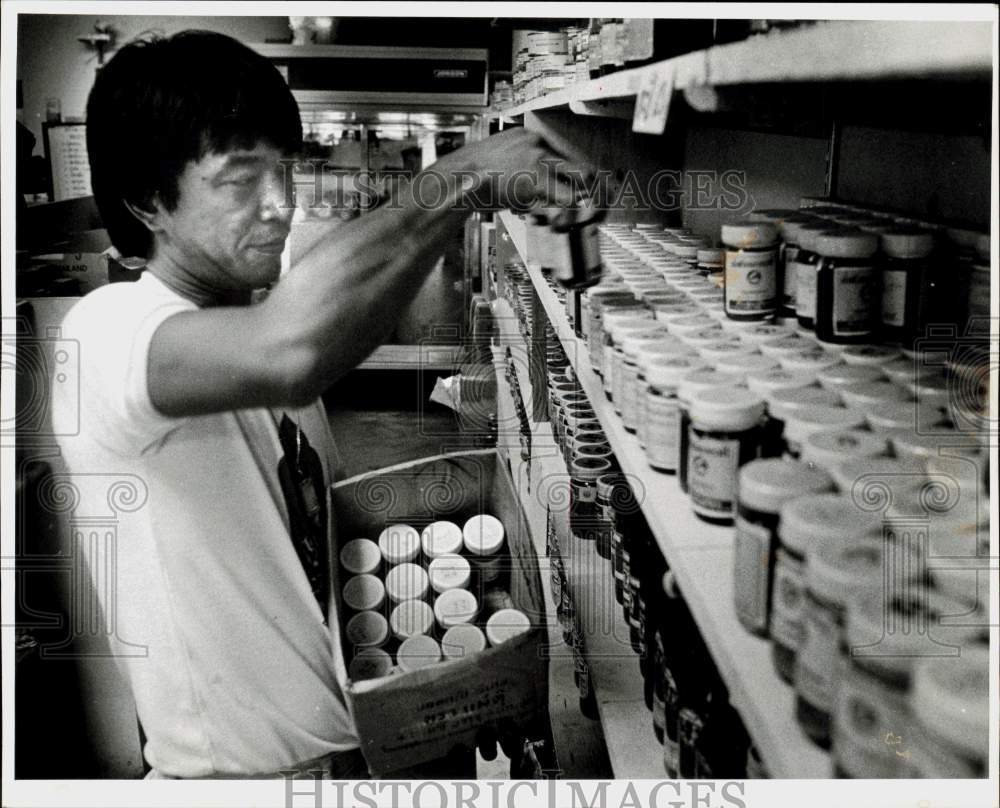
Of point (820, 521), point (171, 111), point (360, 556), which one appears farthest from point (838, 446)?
point (171, 111)

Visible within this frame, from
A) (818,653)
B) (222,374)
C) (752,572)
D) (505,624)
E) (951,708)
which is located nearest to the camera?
(951,708)

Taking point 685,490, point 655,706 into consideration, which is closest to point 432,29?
point 685,490

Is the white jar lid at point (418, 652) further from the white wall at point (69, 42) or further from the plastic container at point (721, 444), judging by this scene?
the white wall at point (69, 42)

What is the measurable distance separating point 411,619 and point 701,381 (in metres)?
0.79

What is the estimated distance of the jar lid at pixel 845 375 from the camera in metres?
1.10

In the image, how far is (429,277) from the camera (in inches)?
58.3

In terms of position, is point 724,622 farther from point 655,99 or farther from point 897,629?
point 655,99

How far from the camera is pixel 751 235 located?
1.31m

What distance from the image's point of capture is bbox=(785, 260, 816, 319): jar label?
1.25 metres

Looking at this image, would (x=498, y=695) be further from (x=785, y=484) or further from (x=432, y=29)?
(x=432, y=29)

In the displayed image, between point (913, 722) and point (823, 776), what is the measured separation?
12 cm

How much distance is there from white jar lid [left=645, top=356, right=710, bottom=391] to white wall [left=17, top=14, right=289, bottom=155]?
782 mm

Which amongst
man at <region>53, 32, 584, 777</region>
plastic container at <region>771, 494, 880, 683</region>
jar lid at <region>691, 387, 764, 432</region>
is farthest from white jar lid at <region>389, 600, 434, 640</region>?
plastic container at <region>771, 494, 880, 683</region>

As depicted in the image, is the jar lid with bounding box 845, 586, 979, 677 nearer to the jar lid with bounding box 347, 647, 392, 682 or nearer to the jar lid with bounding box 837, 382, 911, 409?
the jar lid with bounding box 837, 382, 911, 409
